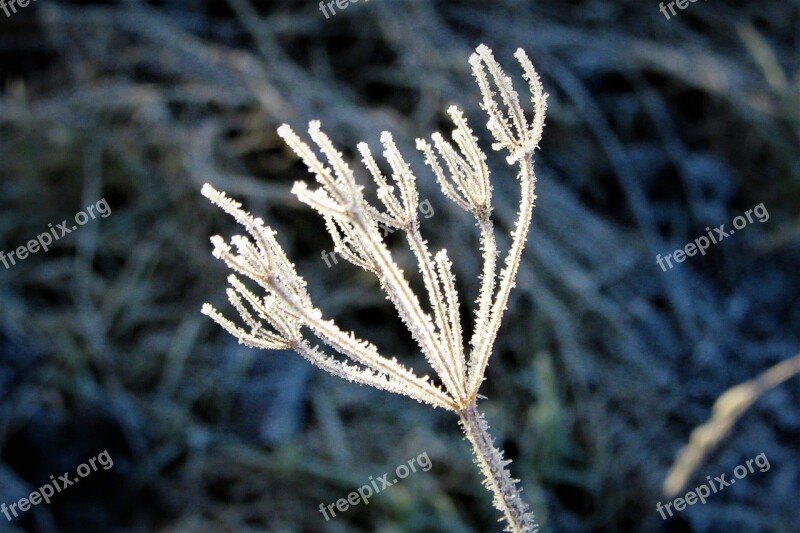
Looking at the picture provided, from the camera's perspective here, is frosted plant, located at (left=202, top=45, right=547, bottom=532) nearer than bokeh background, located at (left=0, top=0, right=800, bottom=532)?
Yes

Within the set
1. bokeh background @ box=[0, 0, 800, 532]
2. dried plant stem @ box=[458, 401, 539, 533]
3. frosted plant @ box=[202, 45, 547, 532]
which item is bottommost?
dried plant stem @ box=[458, 401, 539, 533]

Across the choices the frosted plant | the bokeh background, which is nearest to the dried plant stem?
the frosted plant

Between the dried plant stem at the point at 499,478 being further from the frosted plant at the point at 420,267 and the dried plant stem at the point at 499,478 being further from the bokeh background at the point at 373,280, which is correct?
the bokeh background at the point at 373,280

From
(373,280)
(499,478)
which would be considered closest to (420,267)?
(499,478)

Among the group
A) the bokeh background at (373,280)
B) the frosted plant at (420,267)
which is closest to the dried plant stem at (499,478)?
the frosted plant at (420,267)

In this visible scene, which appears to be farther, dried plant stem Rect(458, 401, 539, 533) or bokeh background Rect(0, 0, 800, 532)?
bokeh background Rect(0, 0, 800, 532)

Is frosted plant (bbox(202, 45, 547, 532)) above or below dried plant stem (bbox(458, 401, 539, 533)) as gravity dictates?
above

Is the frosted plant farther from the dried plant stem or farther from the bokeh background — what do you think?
the bokeh background

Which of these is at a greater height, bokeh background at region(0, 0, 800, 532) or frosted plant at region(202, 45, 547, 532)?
bokeh background at region(0, 0, 800, 532)
